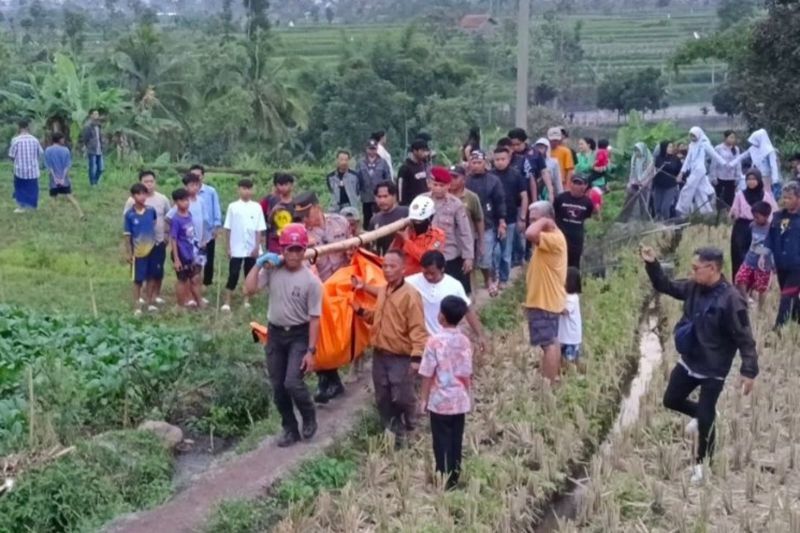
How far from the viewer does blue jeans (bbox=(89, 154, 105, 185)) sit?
2153 cm

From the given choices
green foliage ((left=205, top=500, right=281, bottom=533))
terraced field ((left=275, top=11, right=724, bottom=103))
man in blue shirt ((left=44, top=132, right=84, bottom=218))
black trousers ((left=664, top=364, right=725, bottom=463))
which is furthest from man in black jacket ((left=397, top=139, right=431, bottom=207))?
terraced field ((left=275, top=11, right=724, bottom=103))

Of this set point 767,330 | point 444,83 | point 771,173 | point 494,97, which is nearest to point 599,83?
point 494,97

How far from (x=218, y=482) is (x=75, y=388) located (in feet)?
5.76

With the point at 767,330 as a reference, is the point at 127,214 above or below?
above

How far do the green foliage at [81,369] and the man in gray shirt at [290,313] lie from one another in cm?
151

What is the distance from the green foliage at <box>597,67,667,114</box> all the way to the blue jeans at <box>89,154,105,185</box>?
31757 mm

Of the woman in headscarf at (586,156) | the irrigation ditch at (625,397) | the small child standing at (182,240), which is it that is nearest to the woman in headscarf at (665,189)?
the irrigation ditch at (625,397)

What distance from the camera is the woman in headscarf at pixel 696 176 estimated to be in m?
17.8

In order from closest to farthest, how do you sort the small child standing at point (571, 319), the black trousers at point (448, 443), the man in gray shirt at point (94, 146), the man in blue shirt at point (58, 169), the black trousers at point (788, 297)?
the black trousers at point (448, 443), the small child standing at point (571, 319), the black trousers at point (788, 297), the man in blue shirt at point (58, 169), the man in gray shirt at point (94, 146)

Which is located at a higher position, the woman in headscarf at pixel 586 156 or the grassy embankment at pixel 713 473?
the woman in headscarf at pixel 586 156

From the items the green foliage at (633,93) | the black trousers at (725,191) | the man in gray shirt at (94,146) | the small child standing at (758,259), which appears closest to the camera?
the small child standing at (758,259)

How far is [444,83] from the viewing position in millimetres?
40281

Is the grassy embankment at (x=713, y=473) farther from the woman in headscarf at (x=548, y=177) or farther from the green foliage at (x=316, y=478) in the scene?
the woman in headscarf at (x=548, y=177)

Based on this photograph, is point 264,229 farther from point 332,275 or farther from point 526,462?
point 526,462
